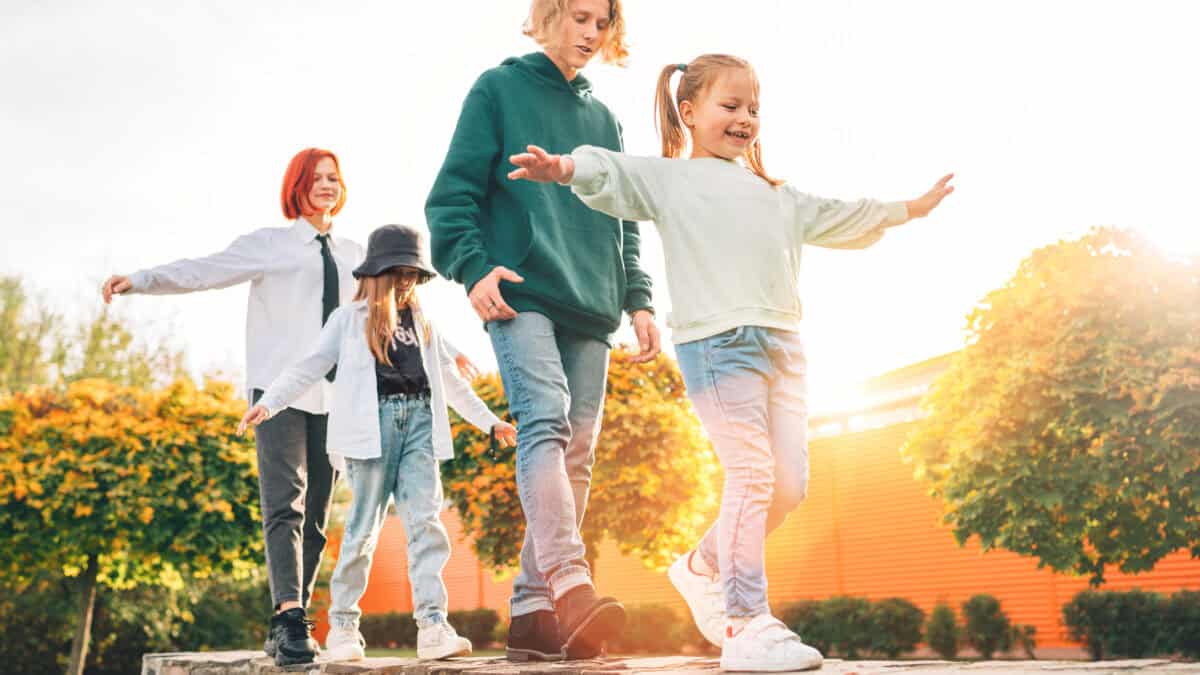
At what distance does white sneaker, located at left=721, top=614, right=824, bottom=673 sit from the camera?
8.67ft

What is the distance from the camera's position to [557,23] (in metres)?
3.43

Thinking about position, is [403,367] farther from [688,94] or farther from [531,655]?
[688,94]

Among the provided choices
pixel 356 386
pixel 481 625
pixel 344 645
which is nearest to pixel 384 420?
pixel 356 386

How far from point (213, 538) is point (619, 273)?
26.4ft

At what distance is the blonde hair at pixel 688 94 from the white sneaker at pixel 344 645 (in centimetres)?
211

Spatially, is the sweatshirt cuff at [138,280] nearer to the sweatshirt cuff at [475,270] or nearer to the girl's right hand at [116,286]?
the girl's right hand at [116,286]

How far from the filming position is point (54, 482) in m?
10.7

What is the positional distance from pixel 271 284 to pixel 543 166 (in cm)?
216

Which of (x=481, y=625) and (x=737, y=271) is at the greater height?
(x=737, y=271)

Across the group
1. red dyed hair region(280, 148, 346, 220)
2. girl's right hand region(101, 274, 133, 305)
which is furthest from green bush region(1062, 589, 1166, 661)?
girl's right hand region(101, 274, 133, 305)

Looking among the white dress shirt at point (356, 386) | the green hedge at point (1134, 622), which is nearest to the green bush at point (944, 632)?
the green hedge at point (1134, 622)

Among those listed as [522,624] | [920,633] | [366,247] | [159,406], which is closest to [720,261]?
[522,624]

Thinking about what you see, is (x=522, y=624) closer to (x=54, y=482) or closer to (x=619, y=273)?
(x=619, y=273)

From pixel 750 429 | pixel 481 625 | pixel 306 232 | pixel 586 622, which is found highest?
pixel 306 232
